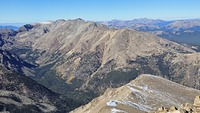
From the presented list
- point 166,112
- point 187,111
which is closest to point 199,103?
point 187,111

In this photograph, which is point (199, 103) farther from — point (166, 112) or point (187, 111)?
point (166, 112)

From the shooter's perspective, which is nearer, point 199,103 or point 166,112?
point 199,103

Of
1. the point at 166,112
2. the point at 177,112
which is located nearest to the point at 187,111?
the point at 177,112

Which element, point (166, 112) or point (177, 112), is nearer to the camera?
point (177, 112)

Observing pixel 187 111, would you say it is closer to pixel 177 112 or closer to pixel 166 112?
pixel 177 112
